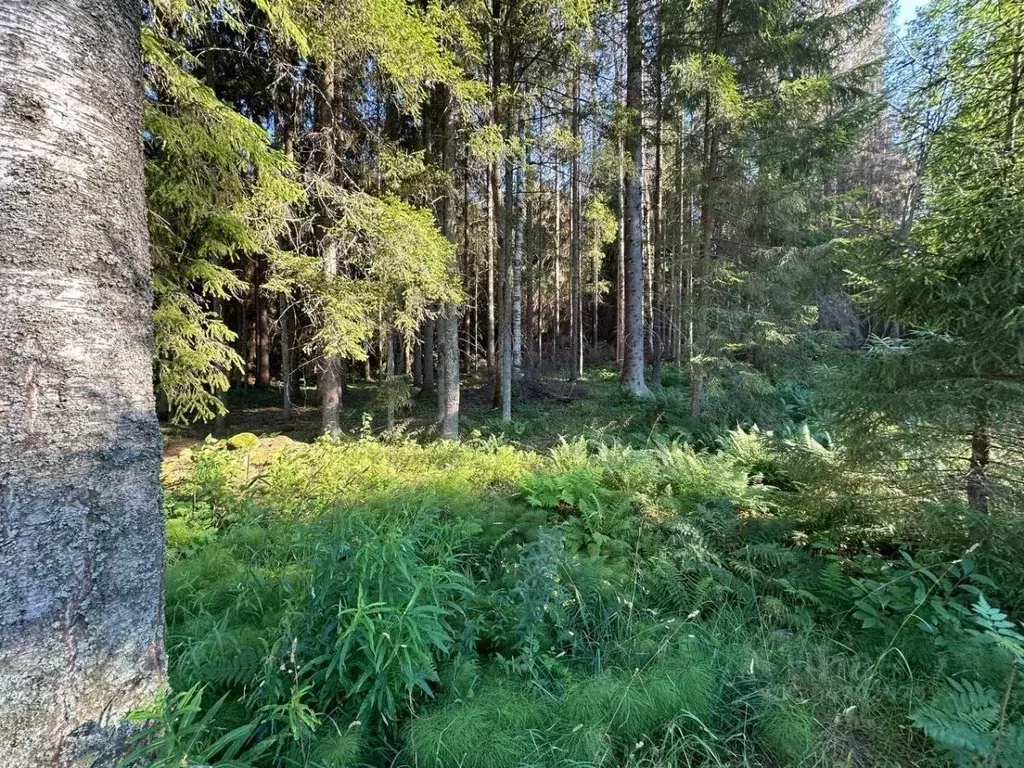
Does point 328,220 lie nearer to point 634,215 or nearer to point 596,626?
point 634,215

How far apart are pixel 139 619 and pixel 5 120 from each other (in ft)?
4.95

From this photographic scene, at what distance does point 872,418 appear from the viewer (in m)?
3.47

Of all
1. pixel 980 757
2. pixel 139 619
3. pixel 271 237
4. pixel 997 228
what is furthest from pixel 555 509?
pixel 271 237

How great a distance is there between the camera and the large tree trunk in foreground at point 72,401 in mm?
1273

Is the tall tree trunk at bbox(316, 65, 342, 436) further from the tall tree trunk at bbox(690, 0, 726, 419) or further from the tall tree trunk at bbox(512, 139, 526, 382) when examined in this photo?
the tall tree trunk at bbox(690, 0, 726, 419)

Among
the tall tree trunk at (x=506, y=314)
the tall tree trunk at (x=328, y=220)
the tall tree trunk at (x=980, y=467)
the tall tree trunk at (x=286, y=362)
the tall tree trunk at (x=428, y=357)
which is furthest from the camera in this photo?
the tall tree trunk at (x=428, y=357)

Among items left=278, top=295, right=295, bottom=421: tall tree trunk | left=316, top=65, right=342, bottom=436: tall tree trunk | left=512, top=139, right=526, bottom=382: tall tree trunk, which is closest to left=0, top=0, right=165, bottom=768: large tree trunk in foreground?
left=316, top=65, right=342, bottom=436: tall tree trunk

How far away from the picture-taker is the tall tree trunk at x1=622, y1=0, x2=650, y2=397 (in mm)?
9984

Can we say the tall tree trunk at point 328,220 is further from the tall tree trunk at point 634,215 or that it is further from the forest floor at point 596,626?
the tall tree trunk at point 634,215

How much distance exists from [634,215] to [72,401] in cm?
1161

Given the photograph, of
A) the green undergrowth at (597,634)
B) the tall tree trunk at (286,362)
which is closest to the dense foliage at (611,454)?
the green undergrowth at (597,634)

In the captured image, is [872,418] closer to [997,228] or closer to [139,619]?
[997,228]

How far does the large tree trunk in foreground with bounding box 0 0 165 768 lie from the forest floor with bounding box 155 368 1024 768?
0.98 ft

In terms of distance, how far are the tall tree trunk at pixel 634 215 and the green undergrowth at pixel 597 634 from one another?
7.41 m
